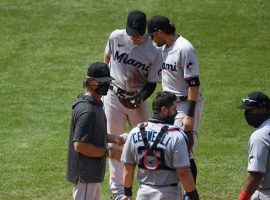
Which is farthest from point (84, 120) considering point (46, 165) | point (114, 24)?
point (114, 24)

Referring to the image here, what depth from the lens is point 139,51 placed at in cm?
942

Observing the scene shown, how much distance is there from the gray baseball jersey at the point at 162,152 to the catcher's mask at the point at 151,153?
3 centimetres

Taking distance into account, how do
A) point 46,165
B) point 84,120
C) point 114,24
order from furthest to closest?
1. point 114,24
2. point 46,165
3. point 84,120

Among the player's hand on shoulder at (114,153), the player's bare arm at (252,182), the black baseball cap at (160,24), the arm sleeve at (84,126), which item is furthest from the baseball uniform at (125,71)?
the player's bare arm at (252,182)

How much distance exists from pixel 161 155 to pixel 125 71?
8.50 feet

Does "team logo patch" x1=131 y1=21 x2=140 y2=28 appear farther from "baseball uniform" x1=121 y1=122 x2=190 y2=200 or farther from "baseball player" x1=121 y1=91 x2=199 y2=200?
"baseball uniform" x1=121 y1=122 x2=190 y2=200

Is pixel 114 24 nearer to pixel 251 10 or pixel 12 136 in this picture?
pixel 251 10

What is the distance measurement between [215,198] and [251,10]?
8.48 metres

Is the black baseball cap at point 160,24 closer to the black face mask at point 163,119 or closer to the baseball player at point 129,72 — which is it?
the baseball player at point 129,72

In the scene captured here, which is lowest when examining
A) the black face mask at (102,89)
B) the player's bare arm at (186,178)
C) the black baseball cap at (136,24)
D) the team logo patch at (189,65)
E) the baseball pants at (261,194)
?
the baseball pants at (261,194)

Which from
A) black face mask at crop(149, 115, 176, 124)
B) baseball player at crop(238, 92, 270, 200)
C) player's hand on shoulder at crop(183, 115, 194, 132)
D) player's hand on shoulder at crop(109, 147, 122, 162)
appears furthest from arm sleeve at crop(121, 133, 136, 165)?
player's hand on shoulder at crop(183, 115, 194, 132)

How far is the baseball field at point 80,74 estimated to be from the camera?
34.4ft

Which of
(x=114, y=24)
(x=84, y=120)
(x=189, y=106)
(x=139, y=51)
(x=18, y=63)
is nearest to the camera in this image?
(x=84, y=120)

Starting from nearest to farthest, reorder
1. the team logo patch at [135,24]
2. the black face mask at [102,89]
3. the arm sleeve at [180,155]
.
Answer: the arm sleeve at [180,155]
the black face mask at [102,89]
the team logo patch at [135,24]
